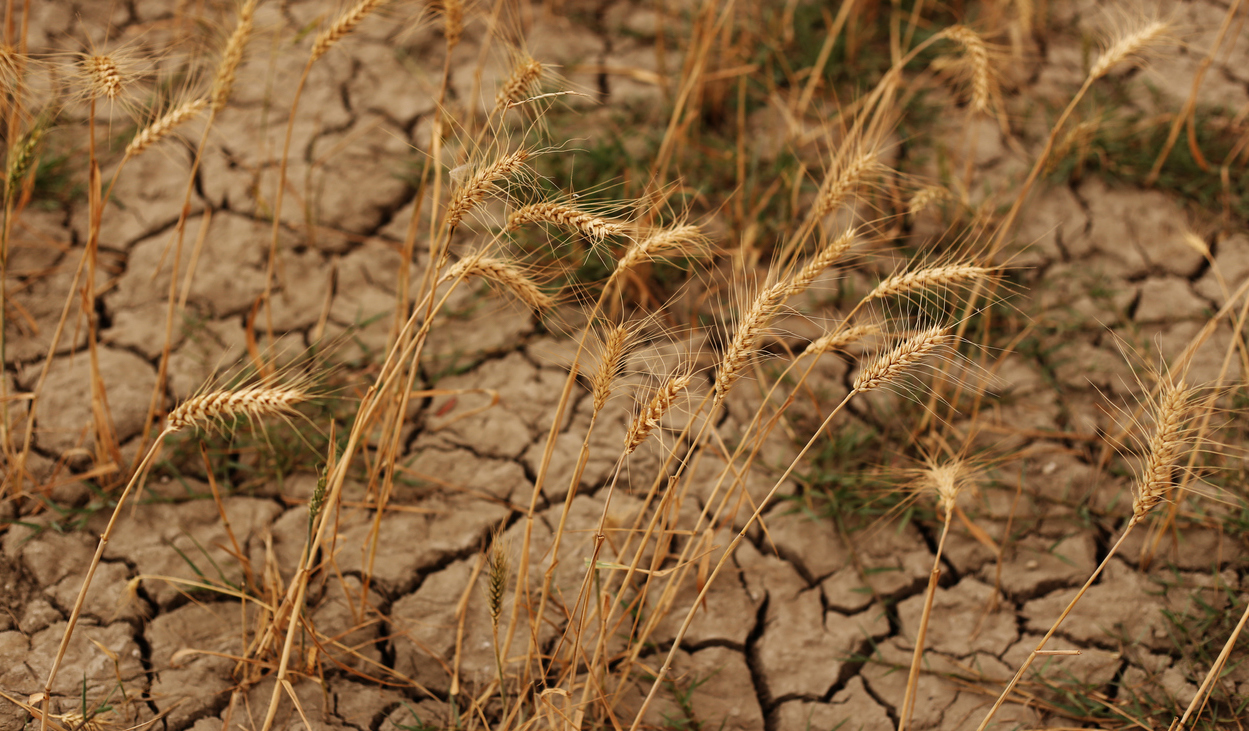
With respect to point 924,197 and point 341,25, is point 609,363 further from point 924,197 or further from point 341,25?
point 924,197

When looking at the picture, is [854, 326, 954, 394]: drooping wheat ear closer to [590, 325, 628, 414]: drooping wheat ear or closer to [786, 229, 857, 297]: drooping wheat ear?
[786, 229, 857, 297]: drooping wheat ear

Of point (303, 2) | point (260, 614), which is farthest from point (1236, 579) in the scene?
point (303, 2)

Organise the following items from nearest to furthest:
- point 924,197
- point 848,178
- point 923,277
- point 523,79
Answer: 1. point 923,277
2. point 523,79
3. point 848,178
4. point 924,197

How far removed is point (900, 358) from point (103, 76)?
162 centimetres

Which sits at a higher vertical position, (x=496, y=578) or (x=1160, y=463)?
(x=1160, y=463)


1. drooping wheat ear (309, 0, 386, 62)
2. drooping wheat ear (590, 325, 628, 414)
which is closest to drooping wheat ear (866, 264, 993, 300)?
drooping wheat ear (590, 325, 628, 414)

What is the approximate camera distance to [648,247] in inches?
56.5

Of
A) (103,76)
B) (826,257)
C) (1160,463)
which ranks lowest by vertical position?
(1160,463)

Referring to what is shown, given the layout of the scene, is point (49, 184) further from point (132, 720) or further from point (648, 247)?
point (648, 247)

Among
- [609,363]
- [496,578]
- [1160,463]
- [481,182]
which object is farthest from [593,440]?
[1160,463]

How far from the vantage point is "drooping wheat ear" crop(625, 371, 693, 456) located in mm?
1354

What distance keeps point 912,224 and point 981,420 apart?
755 millimetres

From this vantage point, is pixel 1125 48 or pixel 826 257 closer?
pixel 826 257

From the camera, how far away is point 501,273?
157cm
